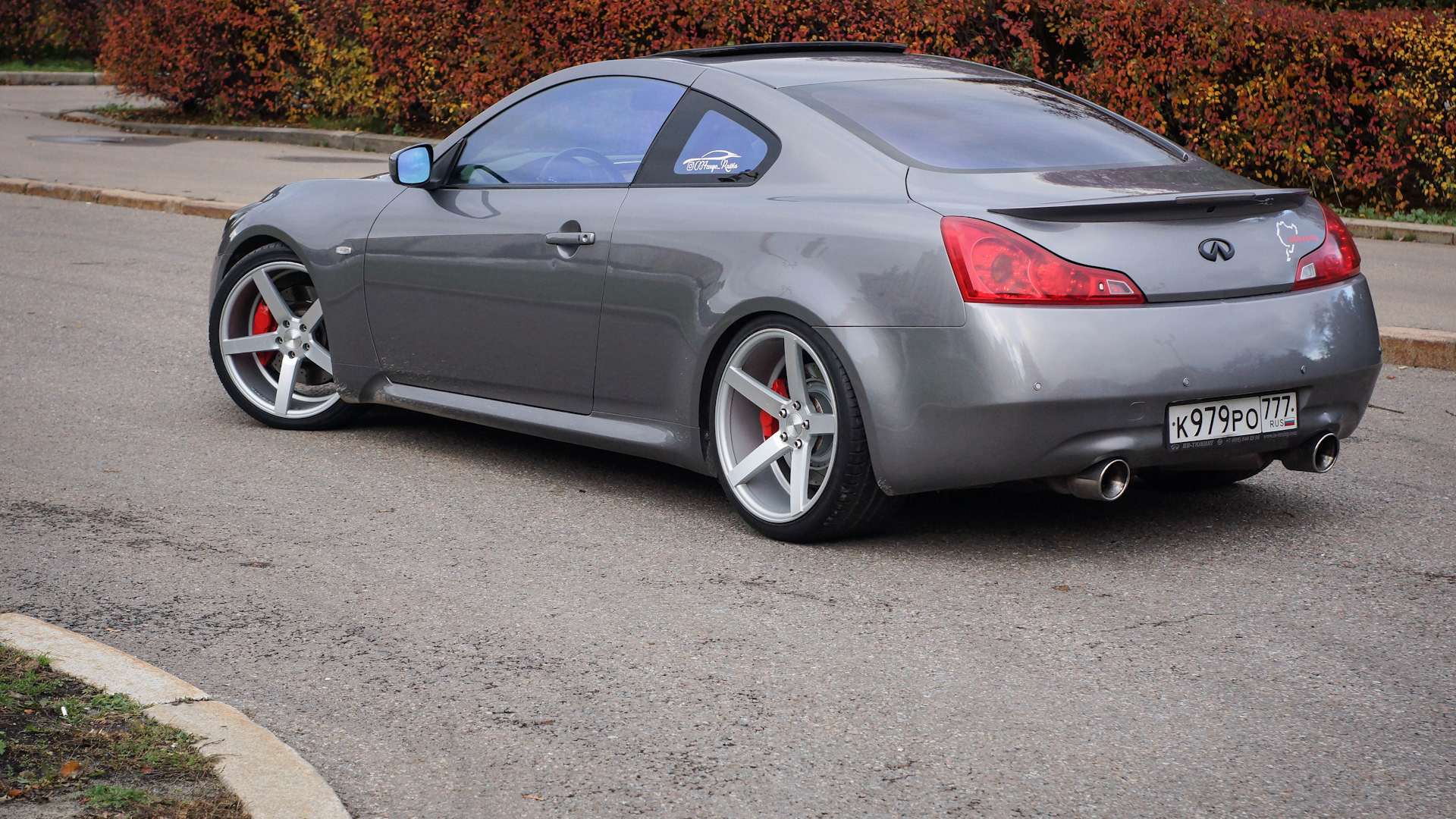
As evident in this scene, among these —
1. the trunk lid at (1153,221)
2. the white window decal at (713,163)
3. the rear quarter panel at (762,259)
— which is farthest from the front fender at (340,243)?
the trunk lid at (1153,221)

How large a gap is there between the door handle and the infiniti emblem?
1891 millimetres

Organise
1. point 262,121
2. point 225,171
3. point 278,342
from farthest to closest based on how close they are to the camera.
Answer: point 262,121 < point 225,171 < point 278,342

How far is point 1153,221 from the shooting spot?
4.60 meters

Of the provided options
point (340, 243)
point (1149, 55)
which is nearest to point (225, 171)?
point (1149, 55)

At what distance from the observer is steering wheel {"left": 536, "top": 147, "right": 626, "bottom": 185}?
216 inches

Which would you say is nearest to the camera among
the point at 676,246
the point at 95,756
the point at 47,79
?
the point at 95,756

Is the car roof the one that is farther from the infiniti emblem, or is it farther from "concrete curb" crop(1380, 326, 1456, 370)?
"concrete curb" crop(1380, 326, 1456, 370)

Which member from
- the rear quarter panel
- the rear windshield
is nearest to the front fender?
the rear quarter panel

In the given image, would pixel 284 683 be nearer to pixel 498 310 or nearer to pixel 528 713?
pixel 528 713

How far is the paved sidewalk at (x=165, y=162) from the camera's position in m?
16.2

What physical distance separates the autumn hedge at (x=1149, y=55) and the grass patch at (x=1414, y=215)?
12 cm

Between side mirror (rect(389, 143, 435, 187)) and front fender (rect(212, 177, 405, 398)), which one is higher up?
side mirror (rect(389, 143, 435, 187))

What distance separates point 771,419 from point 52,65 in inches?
1518

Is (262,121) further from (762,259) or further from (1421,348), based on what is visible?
(762,259)
